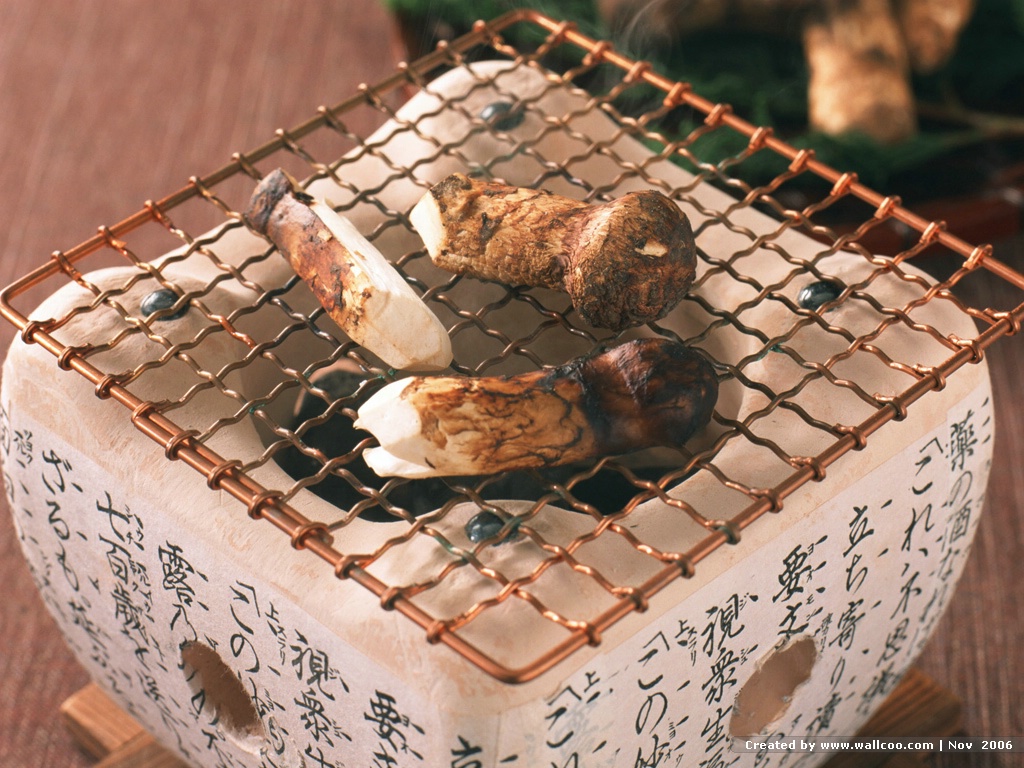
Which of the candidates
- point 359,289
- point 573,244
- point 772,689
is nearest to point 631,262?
point 573,244

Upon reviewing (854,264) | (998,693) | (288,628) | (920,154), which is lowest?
(998,693)

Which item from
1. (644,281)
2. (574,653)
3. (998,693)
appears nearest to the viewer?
(574,653)

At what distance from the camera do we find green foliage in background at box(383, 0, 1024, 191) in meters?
1.78

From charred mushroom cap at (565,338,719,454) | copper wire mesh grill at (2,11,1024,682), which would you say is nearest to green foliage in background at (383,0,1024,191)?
copper wire mesh grill at (2,11,1024,682)

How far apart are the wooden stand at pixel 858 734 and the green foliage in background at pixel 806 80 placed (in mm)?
759

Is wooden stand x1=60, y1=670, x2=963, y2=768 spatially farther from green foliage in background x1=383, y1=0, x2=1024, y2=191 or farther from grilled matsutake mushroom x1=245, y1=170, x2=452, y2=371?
green foliage in background x1=383, y1=0, x2=1024, y2=191

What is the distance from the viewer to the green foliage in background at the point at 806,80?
1.78 metres

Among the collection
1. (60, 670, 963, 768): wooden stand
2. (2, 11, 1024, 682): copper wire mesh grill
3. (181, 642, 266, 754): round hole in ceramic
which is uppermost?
(2, 11, 1024, 682): copper wire mesh grill

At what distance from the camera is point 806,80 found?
6.45 ft

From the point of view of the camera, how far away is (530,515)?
783 mm

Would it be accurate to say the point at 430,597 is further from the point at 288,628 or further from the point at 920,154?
the point at 920,154

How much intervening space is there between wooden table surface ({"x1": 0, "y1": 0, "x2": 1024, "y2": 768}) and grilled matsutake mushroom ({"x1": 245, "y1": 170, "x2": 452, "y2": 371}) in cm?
75

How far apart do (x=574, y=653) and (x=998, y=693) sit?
2.85 feet

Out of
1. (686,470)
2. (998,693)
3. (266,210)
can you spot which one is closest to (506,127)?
(266,210)
